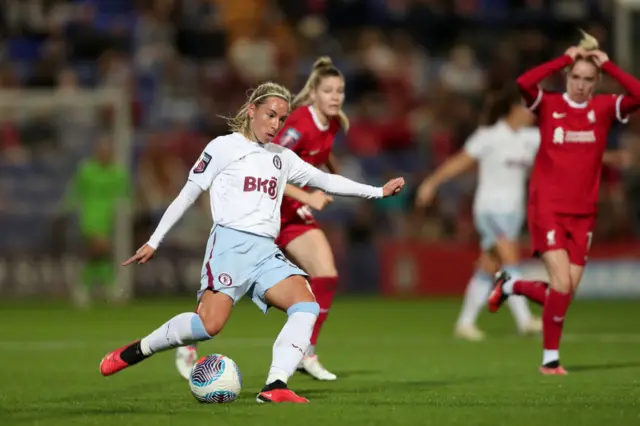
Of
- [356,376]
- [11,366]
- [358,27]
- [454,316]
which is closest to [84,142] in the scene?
[358,27]

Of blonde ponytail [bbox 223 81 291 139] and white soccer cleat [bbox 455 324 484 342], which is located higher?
blonde ponytail [bbox 223 81 291 139]

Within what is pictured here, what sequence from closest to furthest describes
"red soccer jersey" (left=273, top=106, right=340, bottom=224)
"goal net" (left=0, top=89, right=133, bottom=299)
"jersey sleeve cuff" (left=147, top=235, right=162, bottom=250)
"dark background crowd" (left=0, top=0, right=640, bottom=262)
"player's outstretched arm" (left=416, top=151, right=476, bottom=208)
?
"jersey sleeve cuff" (left=147, top=235, right=162, bottom=250)
"red soccer jersey" (left=273, top=106, right=340, bottom=224)
"player's outstretched arm" (left=416, top=151, right=476, bottom=208)
"goal net" (left=0, top=89, right=133, bottom=299)
"dark background crowd" (left=0, top=0, right=640, bottom=262)

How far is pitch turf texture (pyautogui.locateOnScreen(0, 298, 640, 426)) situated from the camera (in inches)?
287

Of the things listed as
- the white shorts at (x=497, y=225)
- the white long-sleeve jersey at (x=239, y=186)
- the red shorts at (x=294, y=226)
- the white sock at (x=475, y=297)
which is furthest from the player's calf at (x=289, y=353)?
the white shorts at (x=497, y=225)

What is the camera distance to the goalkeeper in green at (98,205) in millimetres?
19953

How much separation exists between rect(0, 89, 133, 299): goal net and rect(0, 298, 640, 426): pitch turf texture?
10.2 ft

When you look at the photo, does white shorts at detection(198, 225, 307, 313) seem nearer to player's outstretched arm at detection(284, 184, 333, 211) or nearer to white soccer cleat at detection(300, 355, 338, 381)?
player's outstretched arm at detection(284, 184, 333, 211)

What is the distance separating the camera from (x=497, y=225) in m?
14.3

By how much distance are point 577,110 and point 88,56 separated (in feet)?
49.8

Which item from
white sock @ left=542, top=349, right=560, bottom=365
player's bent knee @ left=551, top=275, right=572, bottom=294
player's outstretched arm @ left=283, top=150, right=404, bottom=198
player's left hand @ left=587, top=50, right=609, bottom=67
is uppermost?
player's left hand @ left=587, top=50, right=609, bottom=67

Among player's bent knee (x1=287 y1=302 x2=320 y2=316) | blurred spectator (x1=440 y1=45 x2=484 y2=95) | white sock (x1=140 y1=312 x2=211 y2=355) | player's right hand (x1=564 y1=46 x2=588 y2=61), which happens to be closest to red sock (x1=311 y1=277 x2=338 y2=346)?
player's bent knee (x1=287 y1=302 x2=320 y2=316)

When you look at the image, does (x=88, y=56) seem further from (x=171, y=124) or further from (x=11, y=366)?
(x=11, y=366)

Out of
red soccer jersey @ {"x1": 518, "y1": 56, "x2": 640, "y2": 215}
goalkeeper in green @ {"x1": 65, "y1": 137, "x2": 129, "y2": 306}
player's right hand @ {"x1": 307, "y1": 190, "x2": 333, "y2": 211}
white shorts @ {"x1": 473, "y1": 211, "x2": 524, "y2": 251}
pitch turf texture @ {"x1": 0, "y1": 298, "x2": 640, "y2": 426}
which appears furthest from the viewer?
goalkeeper in green @ {"x1": 65, "y1": 137, "x2": 129, "y2": 306}

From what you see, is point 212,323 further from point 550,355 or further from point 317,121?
point 550,355
